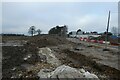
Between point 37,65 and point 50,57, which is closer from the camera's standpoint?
point 37,65

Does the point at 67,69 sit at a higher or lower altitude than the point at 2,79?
higher

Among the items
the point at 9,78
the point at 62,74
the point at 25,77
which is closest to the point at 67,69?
the point at 62,74

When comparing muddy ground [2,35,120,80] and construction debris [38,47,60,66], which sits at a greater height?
construction debris [38,47,60,66]

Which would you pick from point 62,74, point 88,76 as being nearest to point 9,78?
point 62,74

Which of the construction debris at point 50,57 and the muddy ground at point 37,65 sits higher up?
the construction debris at point 50,57

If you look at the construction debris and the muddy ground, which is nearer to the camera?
the muddy ground

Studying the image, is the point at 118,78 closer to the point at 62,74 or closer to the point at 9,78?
the point at 62,74

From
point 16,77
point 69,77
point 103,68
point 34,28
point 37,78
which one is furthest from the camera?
point 34,28

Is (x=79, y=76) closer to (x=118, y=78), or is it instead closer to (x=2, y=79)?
(x=118, y=78)

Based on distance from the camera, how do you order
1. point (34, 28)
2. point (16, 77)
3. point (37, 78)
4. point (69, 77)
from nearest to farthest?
1. point (69, 77)
2. point (37, 78)
3. point (16, 77)
4. point (34, 28)

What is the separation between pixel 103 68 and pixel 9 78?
569 cm

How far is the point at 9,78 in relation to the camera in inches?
408

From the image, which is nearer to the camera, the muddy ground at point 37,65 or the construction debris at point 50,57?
the muddy ground at point 37,65

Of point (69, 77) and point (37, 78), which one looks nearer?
point (69, 77)
